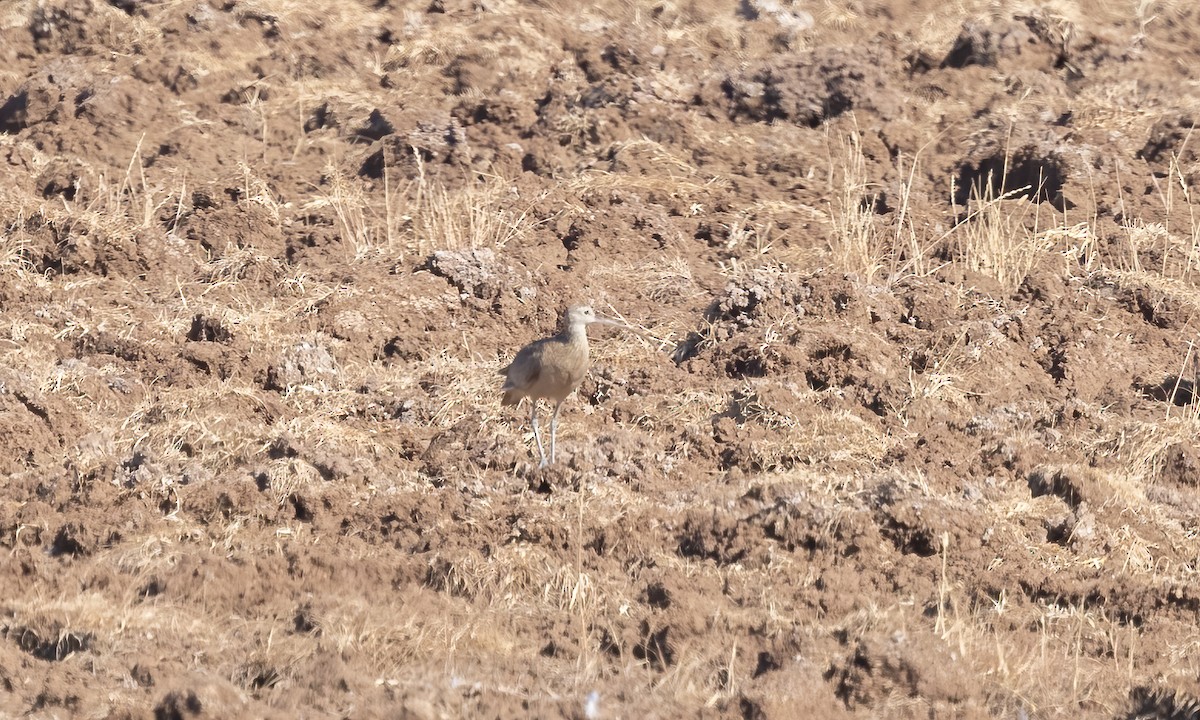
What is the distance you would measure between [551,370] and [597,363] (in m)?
1.16

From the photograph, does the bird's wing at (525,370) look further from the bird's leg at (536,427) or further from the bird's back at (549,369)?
the bird's leg at (536,427)

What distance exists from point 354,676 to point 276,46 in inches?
385

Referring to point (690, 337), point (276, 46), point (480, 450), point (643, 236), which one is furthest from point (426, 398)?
point (276, 46)

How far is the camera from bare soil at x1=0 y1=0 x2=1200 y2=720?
540 centimetres

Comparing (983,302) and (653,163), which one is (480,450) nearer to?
(983,302)

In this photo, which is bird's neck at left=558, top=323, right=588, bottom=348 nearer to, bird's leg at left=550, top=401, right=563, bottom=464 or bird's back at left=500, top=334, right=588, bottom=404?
bird's back at left=500, top=334, right=588, bottom=404

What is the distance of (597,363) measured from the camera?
8.30m

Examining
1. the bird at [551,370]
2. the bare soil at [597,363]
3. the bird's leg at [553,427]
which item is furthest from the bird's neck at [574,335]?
the bare soil at [597,363]

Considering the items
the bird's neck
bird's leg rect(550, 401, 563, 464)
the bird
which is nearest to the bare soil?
bird's leg rect(550, 401, 563, 464)

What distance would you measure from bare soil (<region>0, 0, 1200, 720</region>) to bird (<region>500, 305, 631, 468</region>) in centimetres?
20

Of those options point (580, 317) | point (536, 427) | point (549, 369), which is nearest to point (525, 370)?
point (549, 369)

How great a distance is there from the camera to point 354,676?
16.4ft

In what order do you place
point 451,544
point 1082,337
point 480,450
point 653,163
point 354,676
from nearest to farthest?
point 354,676, point 451,544, point 480,450, point 1082,337, point 653,163

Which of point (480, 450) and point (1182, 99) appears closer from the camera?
point (480, 450)
